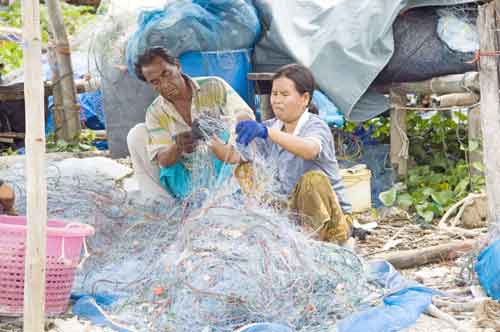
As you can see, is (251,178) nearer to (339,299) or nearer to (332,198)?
(332,198)

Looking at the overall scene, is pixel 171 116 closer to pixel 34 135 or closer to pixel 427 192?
pixel 427 192

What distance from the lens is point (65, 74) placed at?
830 centimetres

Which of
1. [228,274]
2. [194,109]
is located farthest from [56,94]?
[228,274]

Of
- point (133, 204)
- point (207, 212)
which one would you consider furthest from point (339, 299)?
point (133, 204)

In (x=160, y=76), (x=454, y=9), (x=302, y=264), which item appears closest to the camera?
(x=302, y=264)

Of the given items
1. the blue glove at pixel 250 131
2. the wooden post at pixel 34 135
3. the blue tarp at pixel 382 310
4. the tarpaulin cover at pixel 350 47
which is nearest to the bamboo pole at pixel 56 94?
the tarpaulin cover at pixel 350 47

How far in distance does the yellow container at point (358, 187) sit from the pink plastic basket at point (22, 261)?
259 centimetres

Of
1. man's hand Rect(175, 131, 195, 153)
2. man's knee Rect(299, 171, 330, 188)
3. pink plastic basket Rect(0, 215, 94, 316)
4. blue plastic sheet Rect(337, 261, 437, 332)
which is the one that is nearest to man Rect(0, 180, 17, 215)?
pink plastic basket Rect(0, 215, 94, 316)

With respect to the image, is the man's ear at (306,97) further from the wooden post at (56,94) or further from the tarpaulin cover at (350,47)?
the wooden post at (56,94)

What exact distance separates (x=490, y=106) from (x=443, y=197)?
1609mm

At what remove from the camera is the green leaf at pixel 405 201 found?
6.00m

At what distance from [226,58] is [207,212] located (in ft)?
9.10

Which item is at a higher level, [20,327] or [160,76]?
[160,76]

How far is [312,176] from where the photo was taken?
170 inches
